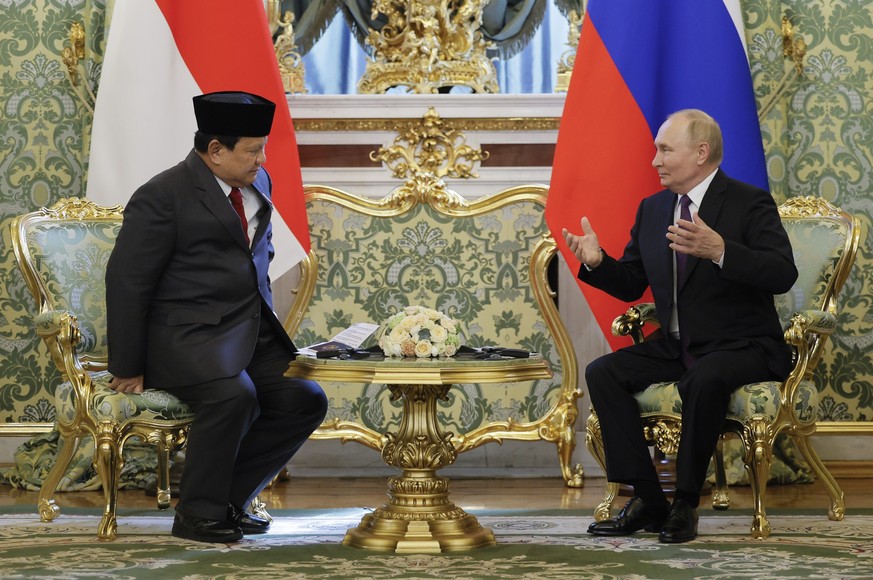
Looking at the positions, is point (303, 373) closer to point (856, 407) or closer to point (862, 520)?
point (862, 520)

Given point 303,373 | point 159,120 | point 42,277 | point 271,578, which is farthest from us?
point 159,120

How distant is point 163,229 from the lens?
3.38 metres

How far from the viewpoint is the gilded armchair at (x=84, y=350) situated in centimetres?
336

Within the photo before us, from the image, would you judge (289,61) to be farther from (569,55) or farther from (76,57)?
Answer: (569,55)

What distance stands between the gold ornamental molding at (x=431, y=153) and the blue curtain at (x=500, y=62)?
437 mm

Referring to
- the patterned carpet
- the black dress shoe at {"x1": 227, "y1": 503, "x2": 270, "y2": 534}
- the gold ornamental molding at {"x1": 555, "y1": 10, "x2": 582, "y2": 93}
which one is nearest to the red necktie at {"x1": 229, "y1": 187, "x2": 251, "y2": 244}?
the black dress shoe at {"x1": 227, "y1": 503, "x2": 270, "y2": 534}

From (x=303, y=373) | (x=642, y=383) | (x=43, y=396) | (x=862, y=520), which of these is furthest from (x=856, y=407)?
(x=43, y=396)

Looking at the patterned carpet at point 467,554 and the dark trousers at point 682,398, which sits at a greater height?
the dark trousers at point 682,398

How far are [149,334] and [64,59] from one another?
1.80 meters

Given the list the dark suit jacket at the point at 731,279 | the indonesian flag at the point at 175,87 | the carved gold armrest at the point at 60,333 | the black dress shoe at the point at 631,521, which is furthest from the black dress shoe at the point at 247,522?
the dark suit jacket at the point at 731,279

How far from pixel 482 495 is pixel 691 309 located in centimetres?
122

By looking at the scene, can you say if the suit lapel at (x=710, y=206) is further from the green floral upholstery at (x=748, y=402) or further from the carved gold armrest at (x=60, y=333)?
the carved gold armrest at (x=60, y=333)

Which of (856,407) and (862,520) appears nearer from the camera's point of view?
(862,520)

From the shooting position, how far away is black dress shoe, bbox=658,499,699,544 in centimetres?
326
